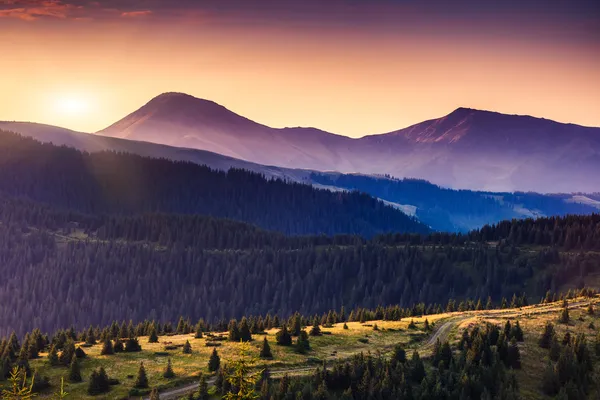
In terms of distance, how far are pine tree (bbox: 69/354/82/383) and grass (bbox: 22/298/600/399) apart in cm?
108

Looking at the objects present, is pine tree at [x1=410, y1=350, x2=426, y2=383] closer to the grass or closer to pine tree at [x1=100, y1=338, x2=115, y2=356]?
the grass

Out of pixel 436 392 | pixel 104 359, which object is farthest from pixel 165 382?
pixel 436 392

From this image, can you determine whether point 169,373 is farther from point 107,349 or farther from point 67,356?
point 67,356

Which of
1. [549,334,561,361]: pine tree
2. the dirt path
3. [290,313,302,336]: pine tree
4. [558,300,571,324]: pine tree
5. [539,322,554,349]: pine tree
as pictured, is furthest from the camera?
[290,313,302,336]: pine tree

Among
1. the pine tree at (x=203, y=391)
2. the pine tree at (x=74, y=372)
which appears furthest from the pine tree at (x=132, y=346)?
the pine tree at (x=203, y=391)

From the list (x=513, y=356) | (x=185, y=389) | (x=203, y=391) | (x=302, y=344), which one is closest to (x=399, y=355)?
(x=302, y=344)

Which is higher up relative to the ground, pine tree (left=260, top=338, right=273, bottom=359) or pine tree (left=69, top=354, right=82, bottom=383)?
pine tree (left=260, top=338, right=273, bottom=359)

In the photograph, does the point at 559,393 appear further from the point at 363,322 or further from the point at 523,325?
the point at 363,322

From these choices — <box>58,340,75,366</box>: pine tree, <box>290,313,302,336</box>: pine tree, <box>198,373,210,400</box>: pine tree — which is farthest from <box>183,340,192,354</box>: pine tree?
<box>198,373,210,400</box>: pine tree

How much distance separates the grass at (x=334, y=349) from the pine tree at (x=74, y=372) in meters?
1.08

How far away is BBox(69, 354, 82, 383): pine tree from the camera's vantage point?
291ft

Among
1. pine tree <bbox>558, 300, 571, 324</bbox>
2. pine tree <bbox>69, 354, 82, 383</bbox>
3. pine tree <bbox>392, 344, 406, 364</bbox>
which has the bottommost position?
pine tree <bbox>69, 354, 82, 383</bbox>

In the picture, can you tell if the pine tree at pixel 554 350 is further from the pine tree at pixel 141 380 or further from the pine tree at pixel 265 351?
the pine tree at pixel 141 380

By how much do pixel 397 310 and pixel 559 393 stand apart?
52.1 metres
